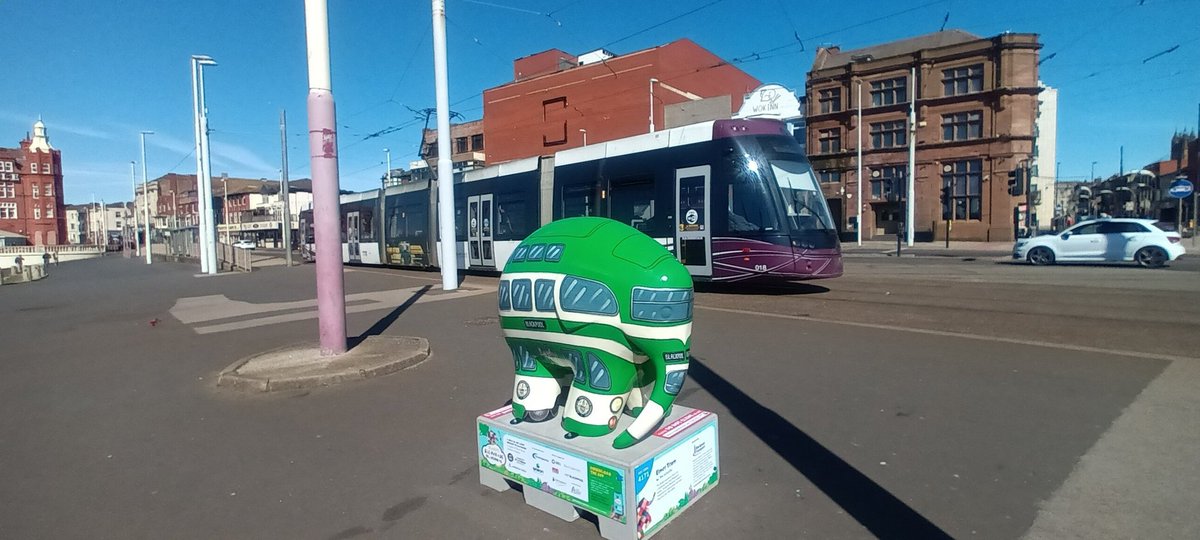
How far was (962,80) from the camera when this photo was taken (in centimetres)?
4250

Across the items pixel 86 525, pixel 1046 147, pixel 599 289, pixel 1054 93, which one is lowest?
pixel 86 525

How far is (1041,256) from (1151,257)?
2.67 metres

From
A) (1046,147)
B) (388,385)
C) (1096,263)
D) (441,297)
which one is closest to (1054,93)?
(1046,147)

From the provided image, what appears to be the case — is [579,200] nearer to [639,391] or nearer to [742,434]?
[742,434]

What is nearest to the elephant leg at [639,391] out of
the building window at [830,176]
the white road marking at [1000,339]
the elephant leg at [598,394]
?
the elephant leg at [598,394]

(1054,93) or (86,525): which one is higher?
(1054,93)

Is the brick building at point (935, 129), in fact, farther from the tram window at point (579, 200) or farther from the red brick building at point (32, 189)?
the red brick building at point (32, 189)

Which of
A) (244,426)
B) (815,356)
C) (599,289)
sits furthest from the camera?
(815,356)

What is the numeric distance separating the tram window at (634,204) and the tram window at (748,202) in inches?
69.5

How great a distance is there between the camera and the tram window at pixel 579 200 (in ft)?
45.5

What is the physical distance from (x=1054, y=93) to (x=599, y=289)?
85.4 metres

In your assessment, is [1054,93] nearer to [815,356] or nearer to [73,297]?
[815,356]

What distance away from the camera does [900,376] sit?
5773 mm

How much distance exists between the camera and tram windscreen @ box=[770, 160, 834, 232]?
11.1 m
